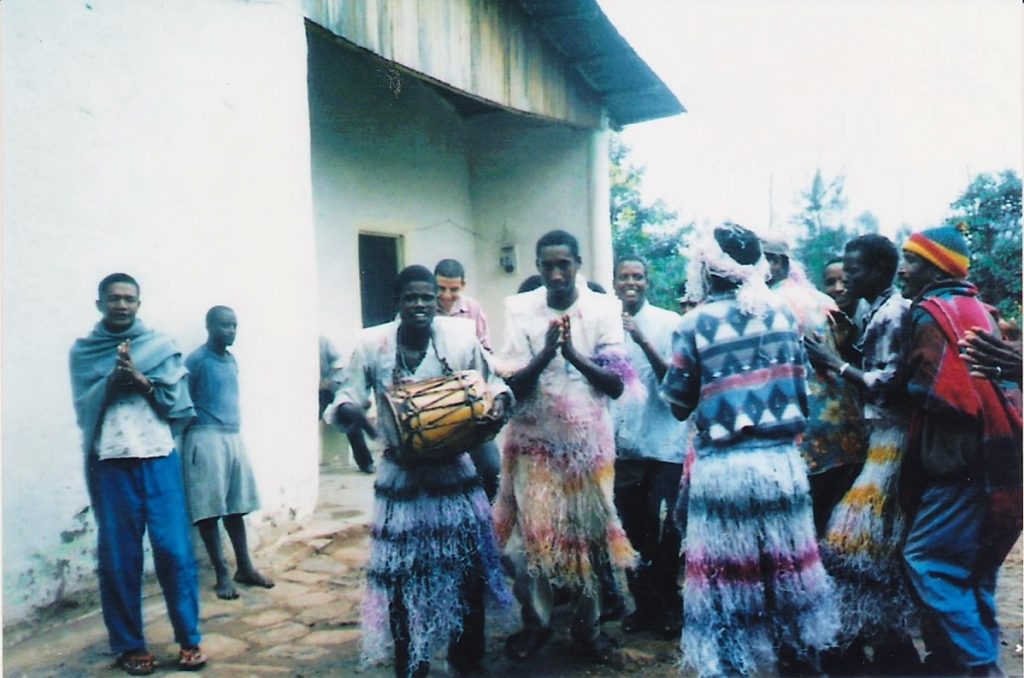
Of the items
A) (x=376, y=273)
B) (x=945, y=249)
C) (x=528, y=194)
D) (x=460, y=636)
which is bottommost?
(x=460, y=636)

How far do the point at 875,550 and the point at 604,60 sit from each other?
6.08 metres

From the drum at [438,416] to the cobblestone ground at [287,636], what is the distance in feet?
2.78

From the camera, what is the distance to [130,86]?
4.23 metres

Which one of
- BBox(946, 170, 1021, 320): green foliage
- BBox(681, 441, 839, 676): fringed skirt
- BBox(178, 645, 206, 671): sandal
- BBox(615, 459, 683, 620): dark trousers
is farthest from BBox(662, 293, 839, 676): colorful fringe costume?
BBox(946, 170, 1021, 320): green foliage

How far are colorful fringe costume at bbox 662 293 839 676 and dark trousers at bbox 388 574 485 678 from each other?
0.88m

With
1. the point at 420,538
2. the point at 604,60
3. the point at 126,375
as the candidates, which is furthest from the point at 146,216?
the point at 604,60

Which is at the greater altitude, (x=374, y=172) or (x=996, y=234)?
(x=374, y=172)

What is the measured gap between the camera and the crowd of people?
2916 millimetres

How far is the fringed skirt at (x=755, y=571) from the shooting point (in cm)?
291

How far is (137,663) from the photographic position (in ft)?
11.7

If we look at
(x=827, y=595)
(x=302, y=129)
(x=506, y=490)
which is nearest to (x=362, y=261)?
(x=302, y=129)

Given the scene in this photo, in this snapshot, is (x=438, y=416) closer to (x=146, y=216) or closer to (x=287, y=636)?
(x=287, y=636)

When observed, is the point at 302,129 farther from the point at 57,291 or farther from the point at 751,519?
the point at 751,519

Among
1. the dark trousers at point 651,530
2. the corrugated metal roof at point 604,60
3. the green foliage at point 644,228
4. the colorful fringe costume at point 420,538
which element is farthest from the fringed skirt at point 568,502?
the green foliage at point 644,228
